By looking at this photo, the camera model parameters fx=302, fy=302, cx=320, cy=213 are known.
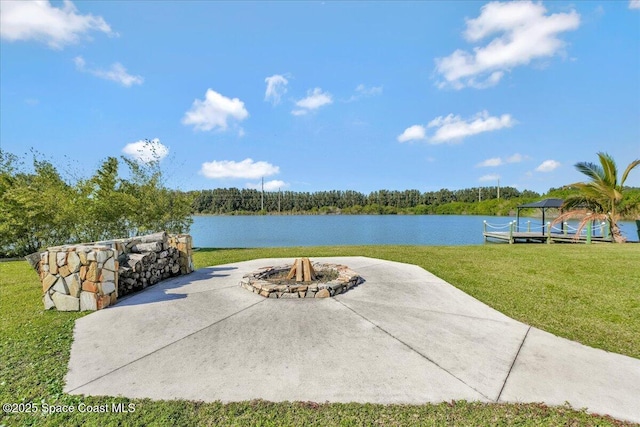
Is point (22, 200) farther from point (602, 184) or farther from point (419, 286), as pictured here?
point (602, 184)

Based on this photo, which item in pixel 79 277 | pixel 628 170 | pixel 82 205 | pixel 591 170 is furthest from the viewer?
pixel 591 170

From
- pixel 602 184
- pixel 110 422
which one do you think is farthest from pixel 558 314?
pixel 602 184

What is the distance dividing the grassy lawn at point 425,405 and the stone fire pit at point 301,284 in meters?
2.11

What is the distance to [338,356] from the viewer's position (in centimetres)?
291

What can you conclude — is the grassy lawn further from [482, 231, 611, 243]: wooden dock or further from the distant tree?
[482, 231, 611, 243]: wooden dock

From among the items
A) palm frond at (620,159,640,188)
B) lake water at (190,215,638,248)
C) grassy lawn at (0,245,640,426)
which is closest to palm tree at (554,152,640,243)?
palm frond at (620,159,640,188)

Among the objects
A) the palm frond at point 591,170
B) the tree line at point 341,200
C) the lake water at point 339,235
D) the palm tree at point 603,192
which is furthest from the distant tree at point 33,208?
the tree line at point 341,200

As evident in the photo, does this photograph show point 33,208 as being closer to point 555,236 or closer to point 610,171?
point 610,171

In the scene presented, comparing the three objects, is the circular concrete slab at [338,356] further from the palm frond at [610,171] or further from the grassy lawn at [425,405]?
the palm frond at [610,171]

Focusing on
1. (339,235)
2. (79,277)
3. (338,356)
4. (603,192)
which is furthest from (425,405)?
(339,235)

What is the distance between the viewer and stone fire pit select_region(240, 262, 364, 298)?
4.69 metres

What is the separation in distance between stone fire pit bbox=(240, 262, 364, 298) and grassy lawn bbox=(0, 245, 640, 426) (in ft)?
6.93

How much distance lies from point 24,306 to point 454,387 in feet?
19.5

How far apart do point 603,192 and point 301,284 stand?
15222 mm
